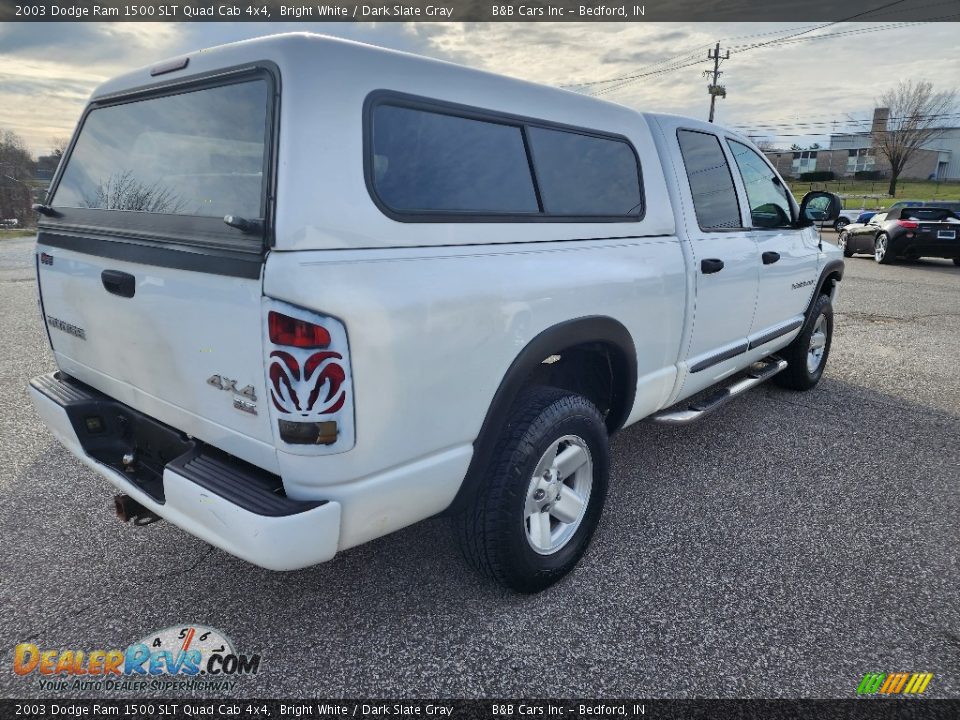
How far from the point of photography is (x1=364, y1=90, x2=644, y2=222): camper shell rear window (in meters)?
2.01

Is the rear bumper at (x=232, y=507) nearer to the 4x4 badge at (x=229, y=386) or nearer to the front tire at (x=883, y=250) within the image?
the 4x4 badge at (x=229, y=386)

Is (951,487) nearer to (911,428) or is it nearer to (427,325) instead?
(911,428)

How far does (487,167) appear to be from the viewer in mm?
2352

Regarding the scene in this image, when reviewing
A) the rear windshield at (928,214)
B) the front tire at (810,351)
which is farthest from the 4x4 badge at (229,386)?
the rear windshield at (928,214)

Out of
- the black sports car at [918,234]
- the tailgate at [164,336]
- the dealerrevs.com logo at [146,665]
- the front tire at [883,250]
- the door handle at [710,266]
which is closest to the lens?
the tailgate at [164,336]

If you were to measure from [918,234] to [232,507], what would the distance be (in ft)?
54.1

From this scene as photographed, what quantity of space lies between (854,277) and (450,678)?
13194 mm

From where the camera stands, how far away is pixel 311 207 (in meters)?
1.79

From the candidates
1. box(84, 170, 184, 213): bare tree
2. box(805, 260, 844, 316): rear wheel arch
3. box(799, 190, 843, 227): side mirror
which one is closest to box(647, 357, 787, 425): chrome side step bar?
box(805, 260, 844, 316): rear wheel arch

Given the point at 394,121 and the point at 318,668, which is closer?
the point at 394,121

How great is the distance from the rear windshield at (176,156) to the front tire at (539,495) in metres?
1.23

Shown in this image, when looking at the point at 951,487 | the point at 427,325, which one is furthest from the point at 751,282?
the point at 427,325

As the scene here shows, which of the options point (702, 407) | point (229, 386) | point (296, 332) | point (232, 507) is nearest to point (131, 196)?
point (229, 386)

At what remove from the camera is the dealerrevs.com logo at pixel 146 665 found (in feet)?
7.05
